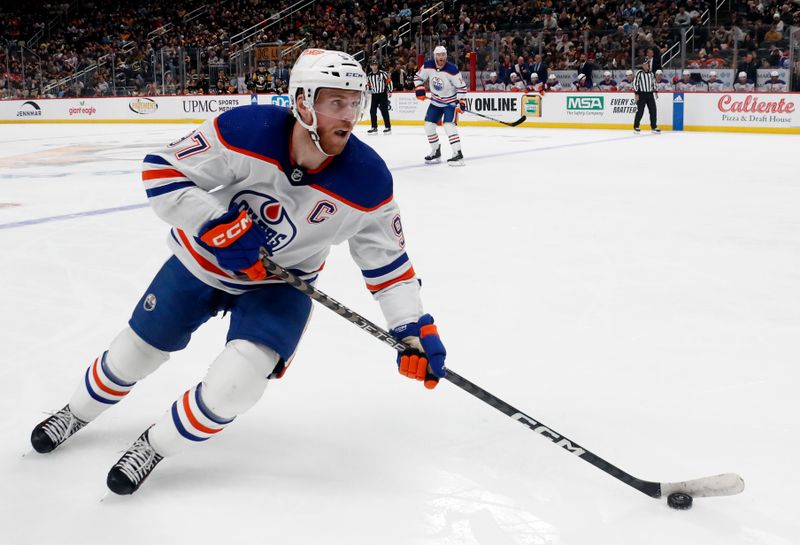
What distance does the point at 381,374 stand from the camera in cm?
283

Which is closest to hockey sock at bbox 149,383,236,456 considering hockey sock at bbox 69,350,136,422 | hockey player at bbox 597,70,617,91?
hockey sock at bbox 69,350,136,422

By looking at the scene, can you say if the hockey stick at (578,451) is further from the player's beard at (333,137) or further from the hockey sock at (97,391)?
the hockey sock at (97,391)

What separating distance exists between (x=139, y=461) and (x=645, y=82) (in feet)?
39.1

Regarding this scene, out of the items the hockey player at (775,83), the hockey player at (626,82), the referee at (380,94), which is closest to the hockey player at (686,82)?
the hockey player at (626,82)

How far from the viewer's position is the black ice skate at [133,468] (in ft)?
6.38

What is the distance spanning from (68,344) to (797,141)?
10.3 m

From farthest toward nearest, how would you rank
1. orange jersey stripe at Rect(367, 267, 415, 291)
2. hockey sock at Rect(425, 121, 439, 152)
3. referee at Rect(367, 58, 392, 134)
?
referee at Rect(367, 58, 392, 134) < hockey sock at Rect(425, 121, 439, 152) < orange jersey stripe at Rect(367, 267, 415, 291)

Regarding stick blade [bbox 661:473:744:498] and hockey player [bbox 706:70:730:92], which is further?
hockey player [bbox 706:70:730:92]

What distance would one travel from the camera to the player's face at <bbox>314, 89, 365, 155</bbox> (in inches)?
76.5

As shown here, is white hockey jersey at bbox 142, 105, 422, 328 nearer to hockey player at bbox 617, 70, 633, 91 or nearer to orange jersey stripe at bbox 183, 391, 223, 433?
orange jersey stripe at bbox 183, 391, 223, 433

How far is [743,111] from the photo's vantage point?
12531mm

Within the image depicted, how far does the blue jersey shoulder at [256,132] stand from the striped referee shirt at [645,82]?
1156cm

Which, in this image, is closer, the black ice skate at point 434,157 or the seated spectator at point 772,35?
the black ice skate at point 434,157

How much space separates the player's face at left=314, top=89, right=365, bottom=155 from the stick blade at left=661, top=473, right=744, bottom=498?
107cm
